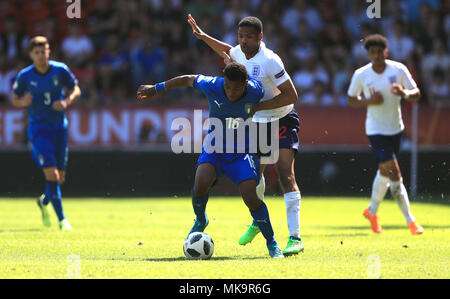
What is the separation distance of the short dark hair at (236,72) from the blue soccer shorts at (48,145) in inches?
194

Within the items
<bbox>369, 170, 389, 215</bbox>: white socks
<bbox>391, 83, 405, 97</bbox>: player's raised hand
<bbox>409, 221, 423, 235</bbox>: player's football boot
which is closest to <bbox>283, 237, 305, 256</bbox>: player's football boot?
<bbox>409, 221, 423, 235</bbox>: player's football boot

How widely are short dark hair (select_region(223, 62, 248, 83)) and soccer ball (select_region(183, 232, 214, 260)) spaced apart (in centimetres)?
154

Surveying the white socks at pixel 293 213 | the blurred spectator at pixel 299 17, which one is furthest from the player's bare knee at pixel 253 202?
the blurred spectator at pixel 299 17

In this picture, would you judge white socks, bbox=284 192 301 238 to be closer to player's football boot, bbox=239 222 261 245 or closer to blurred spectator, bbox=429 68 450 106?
player's football boot, bbox=239 222 261 245

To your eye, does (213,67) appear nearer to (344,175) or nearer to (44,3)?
(344,175)

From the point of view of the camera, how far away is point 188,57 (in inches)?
824

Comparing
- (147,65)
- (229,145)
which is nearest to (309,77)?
(147,65)

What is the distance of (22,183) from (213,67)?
4.87 meters

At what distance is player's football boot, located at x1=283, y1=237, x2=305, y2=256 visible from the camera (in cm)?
900
